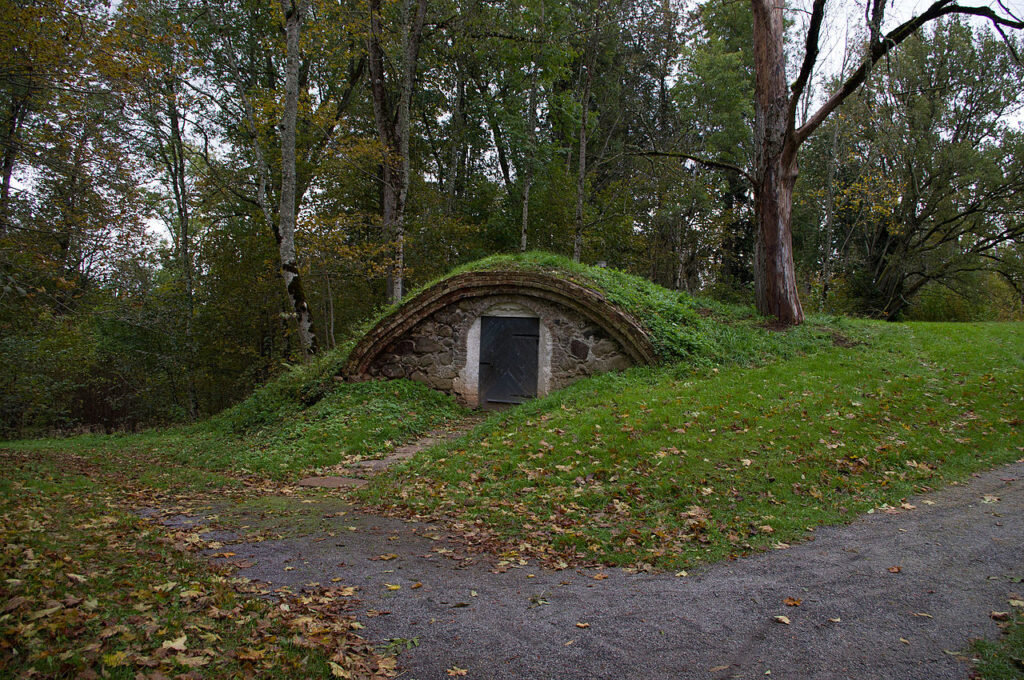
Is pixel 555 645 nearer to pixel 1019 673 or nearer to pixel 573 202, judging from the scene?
pixel 1019 673

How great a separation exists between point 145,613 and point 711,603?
3.83 m

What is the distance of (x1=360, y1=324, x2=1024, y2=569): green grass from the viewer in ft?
19.6

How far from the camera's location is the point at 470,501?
23.6 feet

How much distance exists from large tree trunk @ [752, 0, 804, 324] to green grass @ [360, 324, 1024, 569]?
310 centimetres

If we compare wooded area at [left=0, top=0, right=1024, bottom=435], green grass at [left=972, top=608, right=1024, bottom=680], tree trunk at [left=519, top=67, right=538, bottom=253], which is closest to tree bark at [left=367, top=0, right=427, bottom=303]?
wooded area at [left=0, top=0, right=1024, bottom=435]

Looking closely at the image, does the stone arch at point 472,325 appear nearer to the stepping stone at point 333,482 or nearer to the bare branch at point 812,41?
the stepping stone at point 333,482

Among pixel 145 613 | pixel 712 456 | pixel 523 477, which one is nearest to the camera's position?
pixel 145 613

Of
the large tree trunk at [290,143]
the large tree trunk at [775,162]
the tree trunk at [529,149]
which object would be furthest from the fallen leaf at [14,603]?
the tree trunk at [529,149]

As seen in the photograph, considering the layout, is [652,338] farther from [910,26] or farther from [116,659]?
[116,659]

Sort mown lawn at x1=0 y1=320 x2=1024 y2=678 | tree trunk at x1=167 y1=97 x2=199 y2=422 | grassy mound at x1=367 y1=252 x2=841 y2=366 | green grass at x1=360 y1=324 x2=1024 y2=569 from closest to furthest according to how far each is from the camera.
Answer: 1. mown lawn at x1=0 y1=320 x2=1024 y2=678
2. green grass at x1=360 y1=324 x2=1024 y2=569
3. grassy mound at x1=367 y1=252 x2=841 y2=366
4. tree trunk at x1=167 y1=97 x2=199 y2=422

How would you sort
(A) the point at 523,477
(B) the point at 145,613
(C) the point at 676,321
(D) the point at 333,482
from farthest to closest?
(C) the point at 676,321 → (D) the point at 333,482 → (A) the point at 523,477 → (B) the point at 145,613

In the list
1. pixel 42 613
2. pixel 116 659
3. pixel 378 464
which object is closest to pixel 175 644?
pixel 116 659

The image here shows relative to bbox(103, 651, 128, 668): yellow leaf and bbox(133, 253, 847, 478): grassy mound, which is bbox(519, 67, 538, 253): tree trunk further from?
bbox(103, 651, 128, 668): yellow leaf

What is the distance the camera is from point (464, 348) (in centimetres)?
1351
